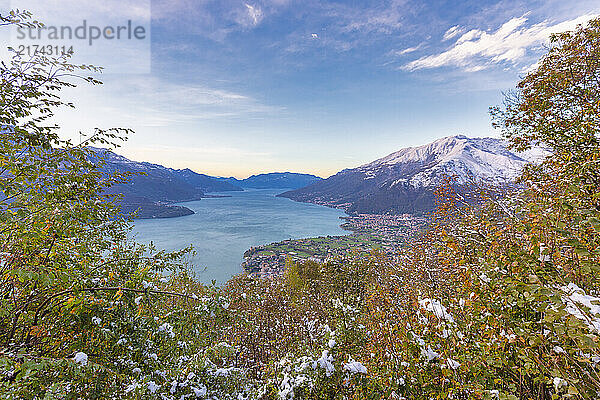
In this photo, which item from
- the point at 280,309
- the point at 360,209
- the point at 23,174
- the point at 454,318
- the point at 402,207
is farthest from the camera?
the point at 360,209

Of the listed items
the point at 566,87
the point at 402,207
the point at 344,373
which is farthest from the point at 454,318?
the point at 402,207

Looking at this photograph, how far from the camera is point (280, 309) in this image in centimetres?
1517

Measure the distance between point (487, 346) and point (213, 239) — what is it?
8150 cm

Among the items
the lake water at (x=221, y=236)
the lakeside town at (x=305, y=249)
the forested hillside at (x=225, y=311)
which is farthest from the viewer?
the lake water at (x=221, y=236)

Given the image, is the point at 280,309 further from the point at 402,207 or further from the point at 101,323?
the point at 402,207

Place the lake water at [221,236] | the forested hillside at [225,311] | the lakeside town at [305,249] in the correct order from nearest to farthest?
the forested hillside at [225,311] → the lakeside town at [305,249] → the lake water at [221,236]

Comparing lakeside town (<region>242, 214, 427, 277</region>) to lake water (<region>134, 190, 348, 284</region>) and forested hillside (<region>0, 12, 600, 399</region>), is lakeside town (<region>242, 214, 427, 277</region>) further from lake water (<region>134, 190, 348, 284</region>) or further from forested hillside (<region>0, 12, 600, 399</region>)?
forested hillside (<region>0, 12, 600, 399</region>)

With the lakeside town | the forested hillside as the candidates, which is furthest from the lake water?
the forested hillside

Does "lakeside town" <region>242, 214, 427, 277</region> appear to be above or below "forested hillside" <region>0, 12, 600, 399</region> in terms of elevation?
below

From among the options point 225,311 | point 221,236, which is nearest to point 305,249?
point 221,236

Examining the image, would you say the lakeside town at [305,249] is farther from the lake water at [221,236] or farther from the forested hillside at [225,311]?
the forested hillside at [225,311]

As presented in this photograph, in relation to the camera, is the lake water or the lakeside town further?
the lake water

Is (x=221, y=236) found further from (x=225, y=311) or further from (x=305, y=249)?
(x=225, y=311)

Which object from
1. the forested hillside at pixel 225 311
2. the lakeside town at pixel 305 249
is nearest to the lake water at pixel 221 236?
the lakeside town at pixel 305 249
